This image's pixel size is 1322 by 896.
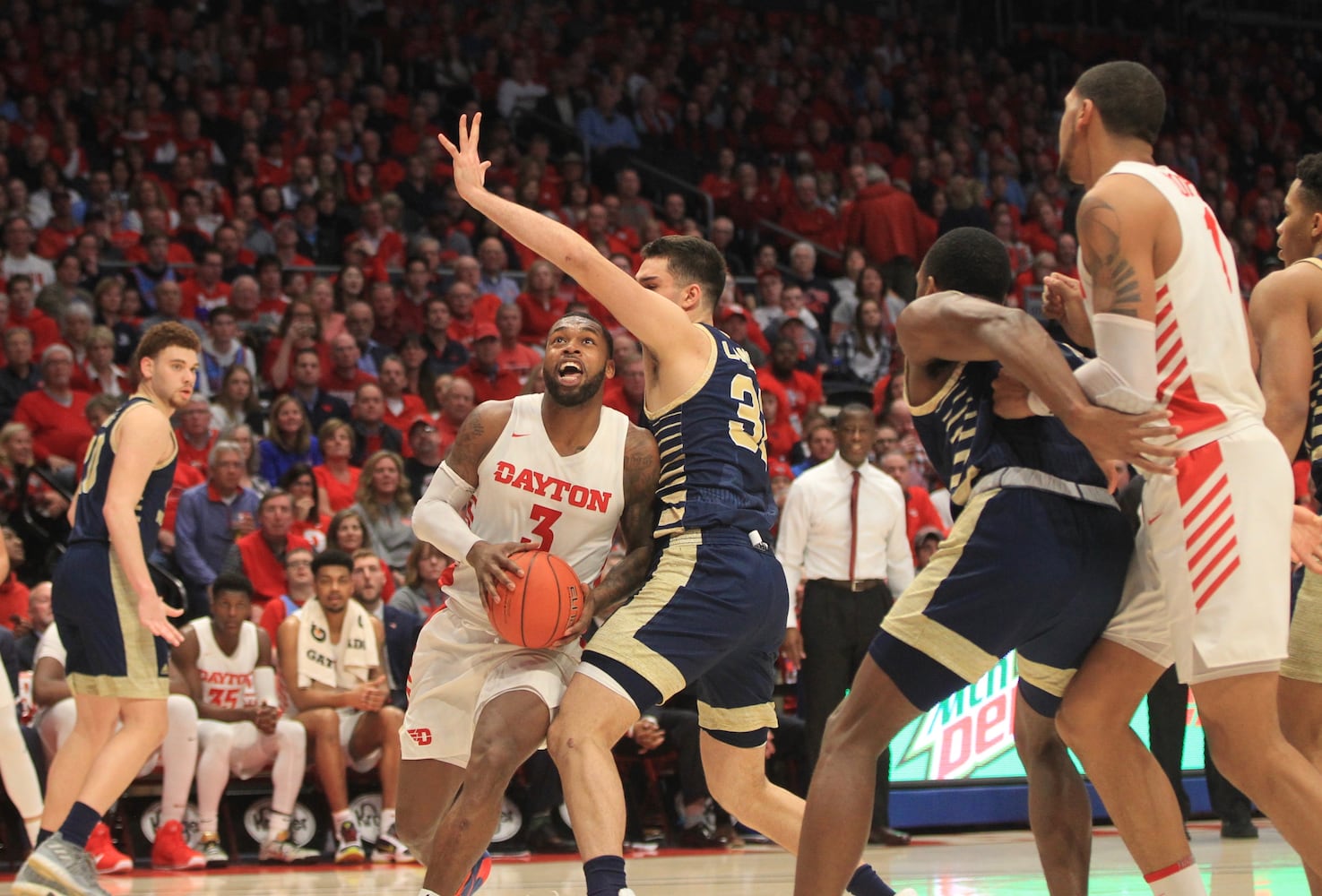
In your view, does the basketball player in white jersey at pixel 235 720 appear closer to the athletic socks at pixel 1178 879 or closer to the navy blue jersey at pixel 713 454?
the navy blue jersey at pixel 713 454

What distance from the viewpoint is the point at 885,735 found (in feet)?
13.1

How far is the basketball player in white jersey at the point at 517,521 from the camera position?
4.83 m

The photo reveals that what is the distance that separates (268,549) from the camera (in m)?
9.52

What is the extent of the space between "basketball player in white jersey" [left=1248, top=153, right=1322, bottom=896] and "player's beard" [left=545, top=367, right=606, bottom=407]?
199cm

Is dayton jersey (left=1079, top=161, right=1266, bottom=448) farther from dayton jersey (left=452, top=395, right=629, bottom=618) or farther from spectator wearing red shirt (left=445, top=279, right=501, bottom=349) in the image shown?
spectator wearing red shirt (left=445, top=279, right=501, bottom=349)

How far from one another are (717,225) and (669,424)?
10325mm

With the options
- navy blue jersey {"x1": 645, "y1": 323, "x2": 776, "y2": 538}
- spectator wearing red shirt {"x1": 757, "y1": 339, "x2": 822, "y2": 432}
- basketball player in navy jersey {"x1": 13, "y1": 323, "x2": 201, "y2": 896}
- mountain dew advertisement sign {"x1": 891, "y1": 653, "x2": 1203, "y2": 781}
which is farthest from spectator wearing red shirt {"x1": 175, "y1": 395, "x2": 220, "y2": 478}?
navy blue jersey {"x1": 645, "y1": 323, "x2": 776, "y2": 538}

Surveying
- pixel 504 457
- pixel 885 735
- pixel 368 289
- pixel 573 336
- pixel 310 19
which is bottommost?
pixel 885 735

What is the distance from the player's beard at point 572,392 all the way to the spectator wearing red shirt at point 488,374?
669cm

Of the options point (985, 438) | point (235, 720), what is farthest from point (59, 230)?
point (985, 438)

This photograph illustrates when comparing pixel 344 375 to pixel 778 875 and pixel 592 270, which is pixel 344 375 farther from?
pixel 592 270

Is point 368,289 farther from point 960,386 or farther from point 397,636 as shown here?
point 960,386

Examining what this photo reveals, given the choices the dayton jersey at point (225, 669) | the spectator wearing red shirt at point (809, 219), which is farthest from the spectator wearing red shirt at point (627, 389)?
the spectator wearing red shirt at point (809, 219)

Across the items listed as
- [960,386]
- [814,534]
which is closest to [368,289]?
[814,534]
